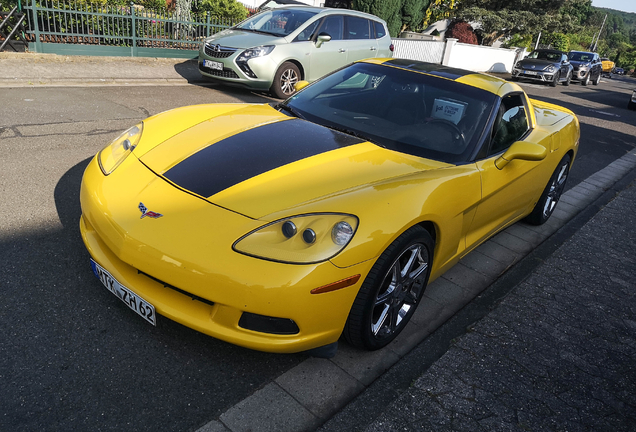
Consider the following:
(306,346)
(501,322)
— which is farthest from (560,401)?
(306,346)

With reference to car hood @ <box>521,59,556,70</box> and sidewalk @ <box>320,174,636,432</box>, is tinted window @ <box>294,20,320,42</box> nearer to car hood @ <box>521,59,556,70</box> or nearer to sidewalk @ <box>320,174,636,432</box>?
sidewalk @ <box>320,174,636,432</box>

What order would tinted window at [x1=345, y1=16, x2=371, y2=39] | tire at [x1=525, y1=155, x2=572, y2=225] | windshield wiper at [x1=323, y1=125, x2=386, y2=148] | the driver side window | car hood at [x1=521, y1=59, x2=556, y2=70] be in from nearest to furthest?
1. windshield wiper at [x1=323, y1=125, x2=386, y2=148]
2. the driver side window
3. tire at [x1=525, y1=155, x2=572, y2=225]
4. tinted window at [x1=345, y1=16, x2=371, y2=39]
5. car hood at [x1=521, y1=59, x2=556, y2=70]

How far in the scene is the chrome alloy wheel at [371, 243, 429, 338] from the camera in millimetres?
2622

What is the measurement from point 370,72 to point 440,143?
100cm

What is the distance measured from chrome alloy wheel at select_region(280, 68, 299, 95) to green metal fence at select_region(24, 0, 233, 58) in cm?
390

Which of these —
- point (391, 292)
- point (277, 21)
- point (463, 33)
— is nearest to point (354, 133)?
point (391, 292)

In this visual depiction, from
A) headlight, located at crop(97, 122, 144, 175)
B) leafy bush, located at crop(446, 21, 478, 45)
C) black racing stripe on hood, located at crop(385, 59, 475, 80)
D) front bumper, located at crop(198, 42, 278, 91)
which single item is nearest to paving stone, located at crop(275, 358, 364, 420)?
headlight, located at crop(97, 122, 144, 175)

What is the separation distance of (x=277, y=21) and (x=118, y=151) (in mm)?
7401

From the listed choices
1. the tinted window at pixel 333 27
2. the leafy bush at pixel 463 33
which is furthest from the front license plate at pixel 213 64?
the leafy bush at pixel 463 33

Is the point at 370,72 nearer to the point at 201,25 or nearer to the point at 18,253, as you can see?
the point at 18,253

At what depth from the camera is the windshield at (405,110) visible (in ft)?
10.7

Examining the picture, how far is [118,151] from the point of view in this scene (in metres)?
3.05

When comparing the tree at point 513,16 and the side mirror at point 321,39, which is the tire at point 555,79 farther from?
the side mirror at point 321,39

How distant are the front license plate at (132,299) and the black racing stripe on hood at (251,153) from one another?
0.57 meters
